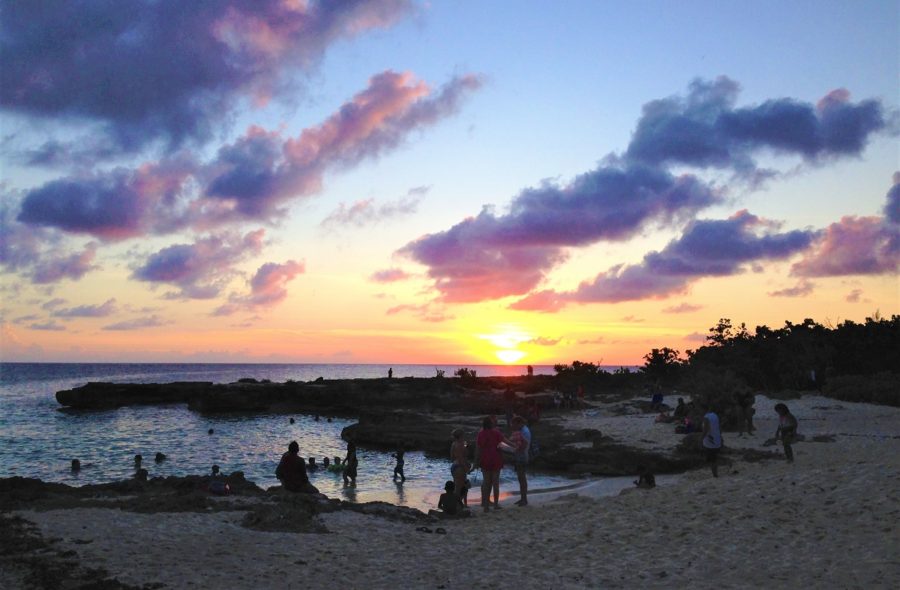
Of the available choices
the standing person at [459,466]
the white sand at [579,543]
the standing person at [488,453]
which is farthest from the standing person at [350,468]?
the white sand at [579,543]

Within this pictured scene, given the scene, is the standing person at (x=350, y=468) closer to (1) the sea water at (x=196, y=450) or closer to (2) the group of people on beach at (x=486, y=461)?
(1) the sea water at (x=196, y=450)

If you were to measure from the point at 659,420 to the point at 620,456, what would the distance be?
8.99 m

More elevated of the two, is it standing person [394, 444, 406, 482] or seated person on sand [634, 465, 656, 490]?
seated person on sand [634, 465, 656, 490]

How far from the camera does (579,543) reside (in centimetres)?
1281

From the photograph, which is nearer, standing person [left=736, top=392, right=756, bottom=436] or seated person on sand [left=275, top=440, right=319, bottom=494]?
seated person on sand [left=275, top=440, right=319, bottom=494]

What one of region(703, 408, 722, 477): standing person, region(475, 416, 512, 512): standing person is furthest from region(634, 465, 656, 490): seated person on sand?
region(475, 416, 512, 512): standing person

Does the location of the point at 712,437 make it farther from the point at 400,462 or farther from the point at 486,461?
the point at 400,462

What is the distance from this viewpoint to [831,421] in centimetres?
3075

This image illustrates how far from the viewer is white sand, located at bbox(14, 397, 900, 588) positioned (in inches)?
409

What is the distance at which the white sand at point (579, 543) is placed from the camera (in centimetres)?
1040

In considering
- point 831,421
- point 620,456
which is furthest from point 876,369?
point 620,456

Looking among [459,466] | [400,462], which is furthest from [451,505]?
[400,462]

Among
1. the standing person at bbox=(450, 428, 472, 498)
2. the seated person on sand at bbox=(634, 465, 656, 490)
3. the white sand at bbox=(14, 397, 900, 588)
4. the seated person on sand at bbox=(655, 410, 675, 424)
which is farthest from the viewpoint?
the seated person on sand at bbox=(655, 410, 675, 424)

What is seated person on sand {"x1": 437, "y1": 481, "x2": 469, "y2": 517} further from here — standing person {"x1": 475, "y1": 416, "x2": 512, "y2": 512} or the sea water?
the sea water
